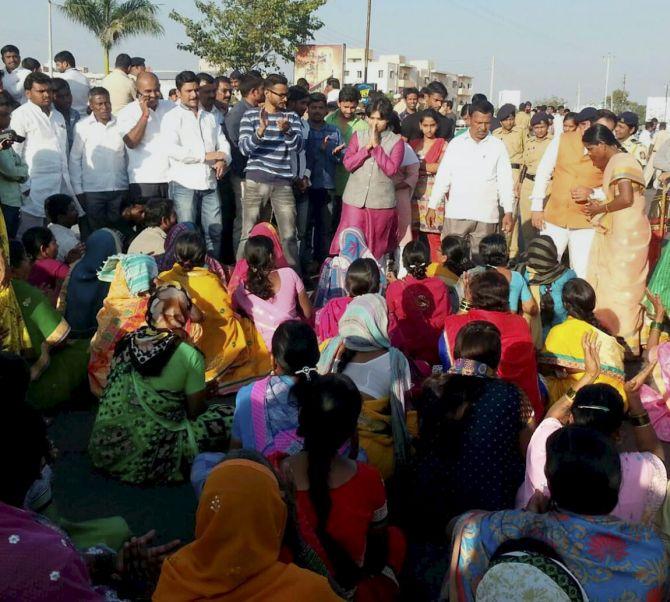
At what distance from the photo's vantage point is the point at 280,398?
3.46 meters

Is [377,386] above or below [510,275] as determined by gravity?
below

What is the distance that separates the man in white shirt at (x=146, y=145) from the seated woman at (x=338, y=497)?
5.01 m

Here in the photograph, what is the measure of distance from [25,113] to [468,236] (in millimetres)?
4153

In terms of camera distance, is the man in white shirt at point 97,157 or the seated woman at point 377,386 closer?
the seated woman at point 377,386

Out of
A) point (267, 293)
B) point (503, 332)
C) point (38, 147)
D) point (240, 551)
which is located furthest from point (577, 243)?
point (240, 551)

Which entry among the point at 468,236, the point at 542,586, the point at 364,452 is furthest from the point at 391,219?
the point at 542,586

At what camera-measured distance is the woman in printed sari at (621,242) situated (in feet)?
19.5

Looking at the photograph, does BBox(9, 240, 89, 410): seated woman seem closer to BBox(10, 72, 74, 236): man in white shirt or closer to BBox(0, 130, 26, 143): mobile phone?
BBox(0, 130, 26, 143): mobile phone

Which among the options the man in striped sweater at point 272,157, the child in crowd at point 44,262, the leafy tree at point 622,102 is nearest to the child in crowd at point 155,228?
the child in crowd at point 44,262

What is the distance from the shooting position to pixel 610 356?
164 inches

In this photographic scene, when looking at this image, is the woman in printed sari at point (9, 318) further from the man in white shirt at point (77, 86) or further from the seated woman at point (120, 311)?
the man in white shirt at point (77, 86)

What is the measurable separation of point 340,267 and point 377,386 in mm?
2550

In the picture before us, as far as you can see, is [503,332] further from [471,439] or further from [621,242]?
[621,242]

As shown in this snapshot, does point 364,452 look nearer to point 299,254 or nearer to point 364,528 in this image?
point 364,528
